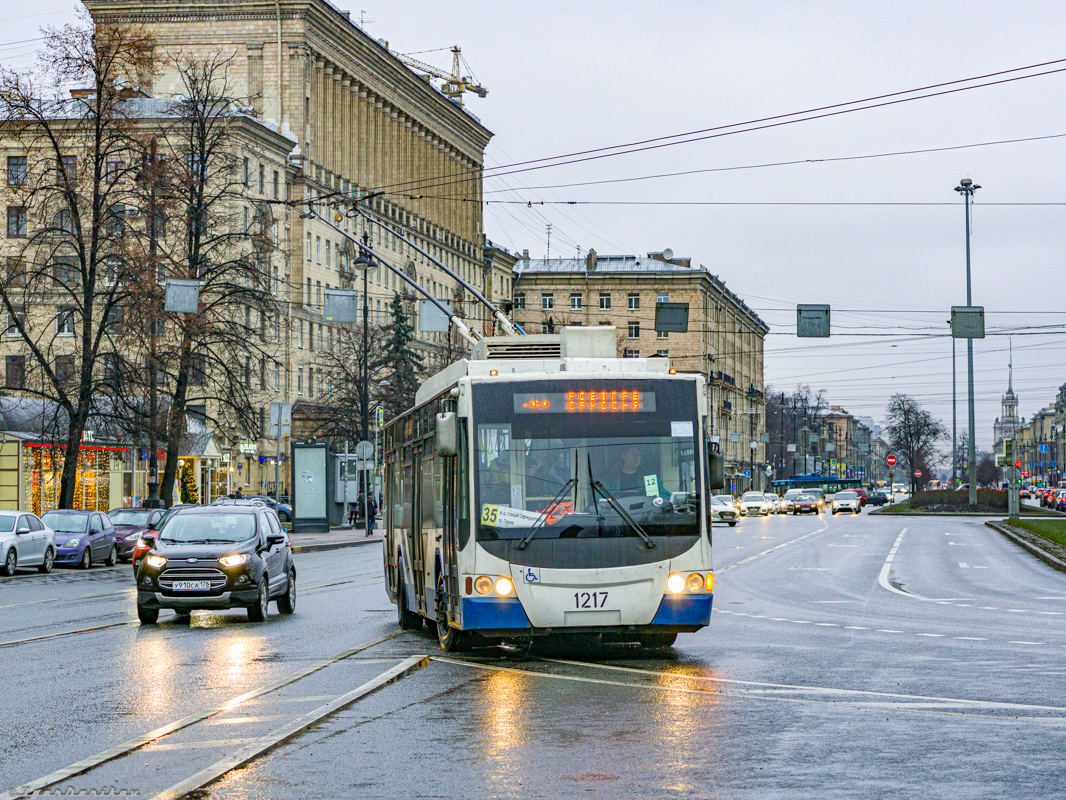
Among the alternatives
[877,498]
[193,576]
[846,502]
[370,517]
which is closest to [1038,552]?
[193,576]

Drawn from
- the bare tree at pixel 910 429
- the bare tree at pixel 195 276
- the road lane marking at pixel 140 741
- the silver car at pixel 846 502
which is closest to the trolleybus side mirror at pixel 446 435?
the road lane marking at pixel 140 741

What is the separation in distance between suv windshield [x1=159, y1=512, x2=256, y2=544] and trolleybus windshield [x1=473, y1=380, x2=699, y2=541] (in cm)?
746

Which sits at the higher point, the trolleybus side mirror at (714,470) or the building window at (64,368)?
the building window at (64,368)

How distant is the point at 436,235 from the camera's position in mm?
129250

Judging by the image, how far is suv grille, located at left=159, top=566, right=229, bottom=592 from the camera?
68.1 ft

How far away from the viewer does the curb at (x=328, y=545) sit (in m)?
51.0

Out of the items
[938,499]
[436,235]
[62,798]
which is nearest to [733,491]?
[436,235]

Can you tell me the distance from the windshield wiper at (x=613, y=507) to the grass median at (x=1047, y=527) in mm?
30892

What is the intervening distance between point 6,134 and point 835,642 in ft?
114

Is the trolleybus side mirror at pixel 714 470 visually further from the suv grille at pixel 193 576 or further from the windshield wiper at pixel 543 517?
the suv grille at pixel 193 576

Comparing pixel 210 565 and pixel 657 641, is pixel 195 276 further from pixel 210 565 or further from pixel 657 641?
pixel 657 641

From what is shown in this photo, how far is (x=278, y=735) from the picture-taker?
33.8 feet

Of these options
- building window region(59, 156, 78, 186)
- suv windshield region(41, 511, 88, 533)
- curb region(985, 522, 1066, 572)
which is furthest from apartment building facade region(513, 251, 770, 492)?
suv windshield region(41, 511, 88, 533)

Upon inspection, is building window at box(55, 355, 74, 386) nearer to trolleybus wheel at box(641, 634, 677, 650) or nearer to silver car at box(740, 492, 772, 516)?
trolleybus wheel at box(641, 634, 677, 650)
